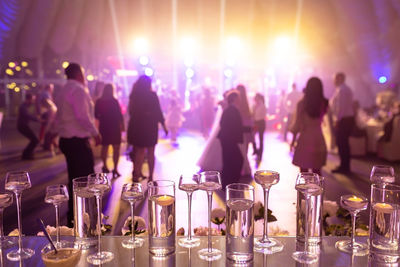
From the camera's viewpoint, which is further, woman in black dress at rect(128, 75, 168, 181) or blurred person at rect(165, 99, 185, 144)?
blurred person at rect(165, 99, 185, 144)

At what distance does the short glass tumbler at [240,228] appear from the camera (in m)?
1.17

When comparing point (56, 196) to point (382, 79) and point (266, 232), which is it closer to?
point (266, 232)

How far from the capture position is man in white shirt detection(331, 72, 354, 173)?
6.32m

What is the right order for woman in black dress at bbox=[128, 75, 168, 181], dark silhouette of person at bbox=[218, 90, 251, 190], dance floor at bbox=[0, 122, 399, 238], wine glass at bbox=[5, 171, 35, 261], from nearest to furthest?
wine glass at bbox=[5, 171, 35, 261] → dance floor at bbox=[0, 122, 399, 238] → dark silhouette of person at bbox=[218, 90, 251, 190] → woman in black dress at bbox=[128, 75, 168, 181]

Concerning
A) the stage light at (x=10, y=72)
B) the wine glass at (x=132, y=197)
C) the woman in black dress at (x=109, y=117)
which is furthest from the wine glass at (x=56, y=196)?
the stage light at (x=10, y=72)

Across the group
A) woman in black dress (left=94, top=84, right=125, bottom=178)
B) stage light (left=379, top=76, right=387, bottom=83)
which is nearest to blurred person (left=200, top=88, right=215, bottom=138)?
woman in black dress (left=94, top=84, right=125, bottom=178)

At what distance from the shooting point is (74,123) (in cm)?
367

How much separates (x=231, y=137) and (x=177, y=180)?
121 cm

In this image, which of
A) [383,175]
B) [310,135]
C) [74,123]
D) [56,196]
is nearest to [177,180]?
[310,135]

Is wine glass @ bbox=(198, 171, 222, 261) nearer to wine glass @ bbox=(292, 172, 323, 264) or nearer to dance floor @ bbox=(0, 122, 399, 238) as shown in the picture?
wine glass @ bbox=(292, 172, 323, 264)

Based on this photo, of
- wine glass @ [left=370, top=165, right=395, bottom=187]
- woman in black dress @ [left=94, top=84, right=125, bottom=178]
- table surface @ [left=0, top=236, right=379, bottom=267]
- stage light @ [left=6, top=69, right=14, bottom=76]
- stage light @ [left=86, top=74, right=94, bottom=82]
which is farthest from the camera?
stage light @ [left=6, top=69, right=14, bottom=76]

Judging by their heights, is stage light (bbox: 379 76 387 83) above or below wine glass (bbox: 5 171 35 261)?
above

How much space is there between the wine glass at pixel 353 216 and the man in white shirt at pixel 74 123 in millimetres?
2808

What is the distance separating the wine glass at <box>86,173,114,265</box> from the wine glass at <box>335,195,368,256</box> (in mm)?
744
